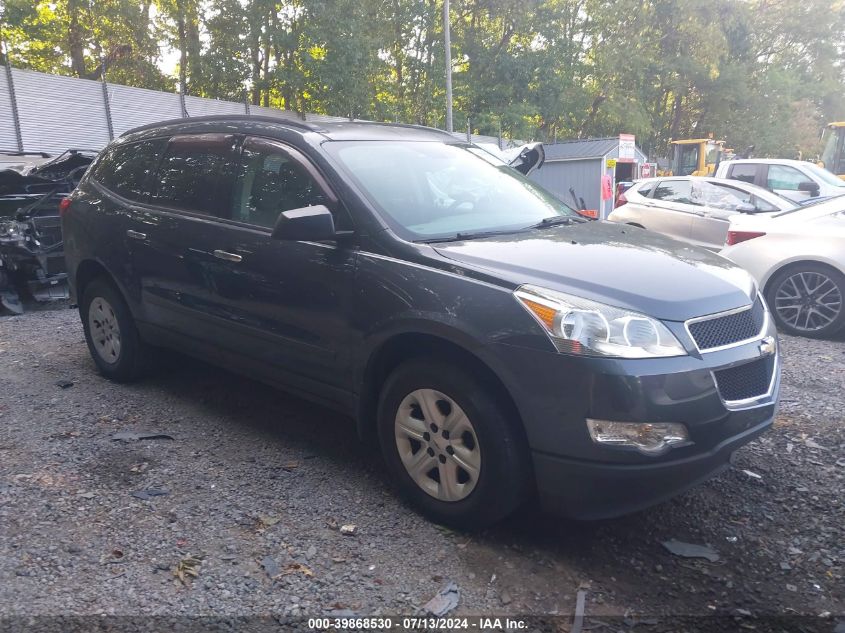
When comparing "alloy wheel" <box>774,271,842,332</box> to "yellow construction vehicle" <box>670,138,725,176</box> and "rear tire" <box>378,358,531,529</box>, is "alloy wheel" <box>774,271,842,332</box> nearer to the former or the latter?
"rear tire" <box>378,358,531,529</box>

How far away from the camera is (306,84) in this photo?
73.0 ft

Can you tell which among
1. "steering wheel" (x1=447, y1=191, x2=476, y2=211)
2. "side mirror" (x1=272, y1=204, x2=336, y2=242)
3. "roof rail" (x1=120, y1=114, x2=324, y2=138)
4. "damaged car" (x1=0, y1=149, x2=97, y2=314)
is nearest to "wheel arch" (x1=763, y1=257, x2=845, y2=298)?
"steering wheel" (x1=447, y1=191, x2=476, y2=211)

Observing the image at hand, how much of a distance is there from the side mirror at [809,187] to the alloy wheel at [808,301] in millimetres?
6707

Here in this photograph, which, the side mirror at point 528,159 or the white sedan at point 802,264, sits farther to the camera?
the side mirror at point 528,159

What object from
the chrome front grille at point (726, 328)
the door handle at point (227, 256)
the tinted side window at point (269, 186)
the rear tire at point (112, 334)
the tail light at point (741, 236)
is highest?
the tinted side window at point (269, 186)

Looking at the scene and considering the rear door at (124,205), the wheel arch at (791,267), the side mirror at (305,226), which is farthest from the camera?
the wheel arch at (791,267)

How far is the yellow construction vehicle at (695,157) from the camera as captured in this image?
87.8 ft

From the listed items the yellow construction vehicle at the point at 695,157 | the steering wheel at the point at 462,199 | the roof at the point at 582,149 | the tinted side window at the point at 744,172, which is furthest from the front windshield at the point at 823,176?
the yellow construction vehicle at the point at 695,157

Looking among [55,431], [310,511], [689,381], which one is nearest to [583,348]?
[689,381]

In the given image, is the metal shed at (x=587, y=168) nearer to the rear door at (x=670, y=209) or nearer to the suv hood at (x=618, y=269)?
the rear door at (x=670, y=209)

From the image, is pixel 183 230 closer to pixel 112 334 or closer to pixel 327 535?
pixel 112 334

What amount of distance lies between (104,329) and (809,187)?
12.1m

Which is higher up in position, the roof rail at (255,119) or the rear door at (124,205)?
the roof rail at (255,119)

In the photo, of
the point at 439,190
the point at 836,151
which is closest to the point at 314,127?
the point at 439,190
